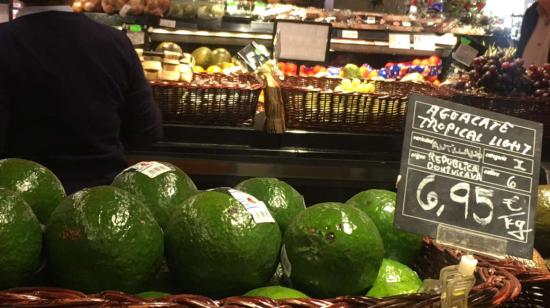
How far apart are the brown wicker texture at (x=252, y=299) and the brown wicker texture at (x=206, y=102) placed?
208cm

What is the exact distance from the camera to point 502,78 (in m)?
3.14

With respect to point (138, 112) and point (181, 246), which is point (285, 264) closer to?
point (181, 246)

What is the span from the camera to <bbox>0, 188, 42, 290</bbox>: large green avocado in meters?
0.94

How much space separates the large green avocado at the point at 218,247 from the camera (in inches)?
39.6

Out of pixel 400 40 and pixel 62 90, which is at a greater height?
pixel 400 40

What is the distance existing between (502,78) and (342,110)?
85 cm

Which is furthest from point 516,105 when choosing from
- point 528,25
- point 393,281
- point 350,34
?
point 393,281

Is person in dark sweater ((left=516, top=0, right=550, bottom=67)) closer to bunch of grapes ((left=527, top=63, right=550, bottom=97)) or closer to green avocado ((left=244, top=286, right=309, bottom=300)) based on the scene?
bunch of grapes ((left=527, top=63, right=550, bottom=97))

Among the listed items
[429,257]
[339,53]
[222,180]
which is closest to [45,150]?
[222,180]

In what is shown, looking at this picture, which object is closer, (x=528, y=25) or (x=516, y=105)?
(x=516, y=105)

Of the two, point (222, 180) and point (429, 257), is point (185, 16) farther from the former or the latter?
point (429, 257)

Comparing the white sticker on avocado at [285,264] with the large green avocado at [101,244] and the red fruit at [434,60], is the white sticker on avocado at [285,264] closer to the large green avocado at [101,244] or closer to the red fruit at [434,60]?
the large green avocado at [101,244]

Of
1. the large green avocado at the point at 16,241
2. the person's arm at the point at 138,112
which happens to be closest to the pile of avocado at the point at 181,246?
the large green avocado at the point at 16,241

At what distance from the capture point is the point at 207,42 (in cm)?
484
